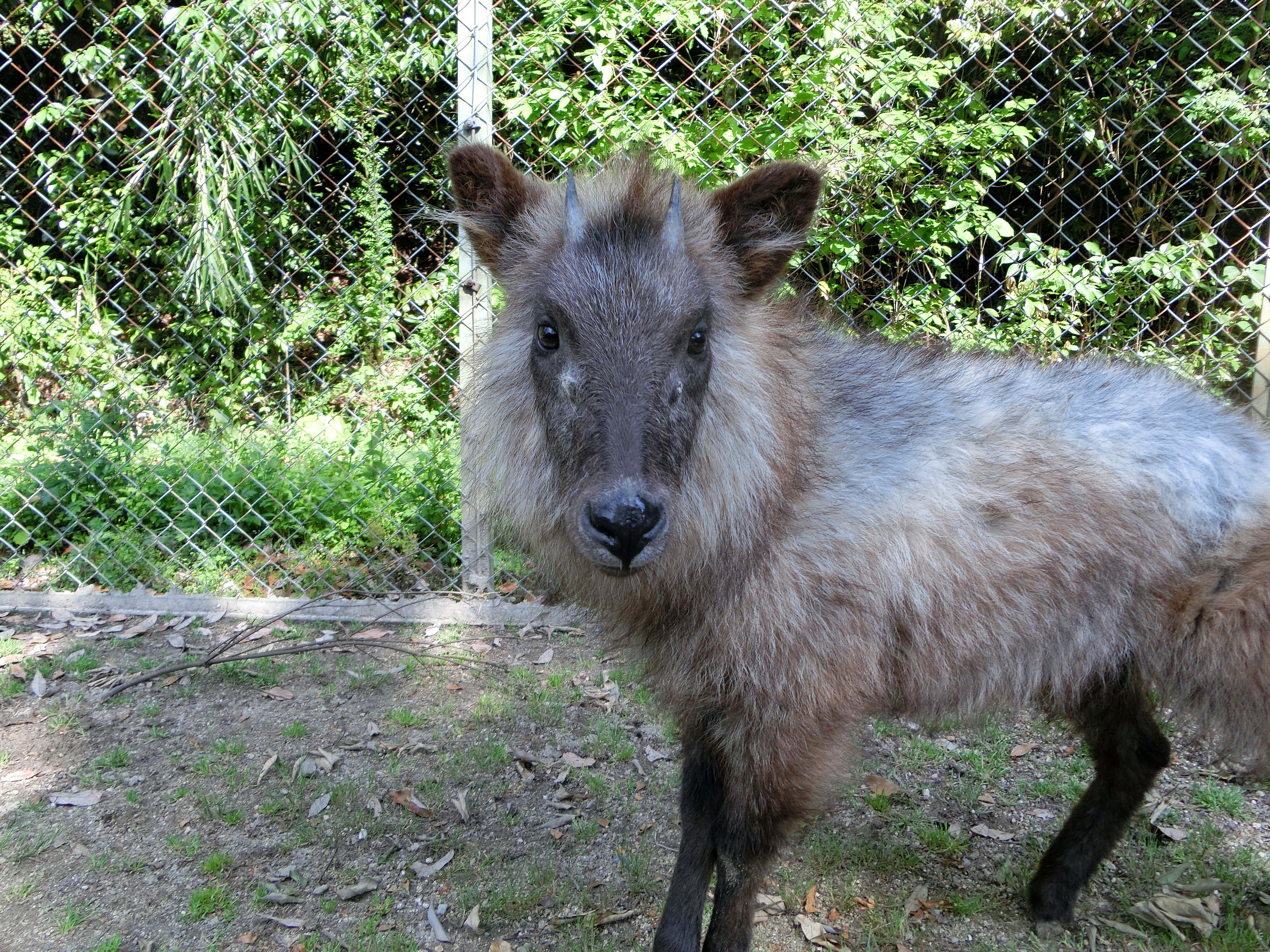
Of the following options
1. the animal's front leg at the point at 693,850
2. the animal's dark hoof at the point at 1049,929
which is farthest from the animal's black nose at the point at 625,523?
the animal's dark hoof at the point at 1049,929

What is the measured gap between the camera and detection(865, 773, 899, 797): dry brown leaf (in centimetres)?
342

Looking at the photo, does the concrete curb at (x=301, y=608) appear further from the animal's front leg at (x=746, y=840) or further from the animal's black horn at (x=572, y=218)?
the animal's black horn at (x=572, y=218)

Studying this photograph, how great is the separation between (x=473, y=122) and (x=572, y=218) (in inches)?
78.9

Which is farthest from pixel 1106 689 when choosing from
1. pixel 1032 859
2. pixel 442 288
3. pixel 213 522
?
pixel 213 522

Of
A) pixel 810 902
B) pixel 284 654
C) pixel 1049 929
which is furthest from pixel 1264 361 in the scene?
pixel 284 654

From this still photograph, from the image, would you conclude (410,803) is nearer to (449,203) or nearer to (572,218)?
(572,218)

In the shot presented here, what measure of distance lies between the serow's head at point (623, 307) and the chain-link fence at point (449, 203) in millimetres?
1381

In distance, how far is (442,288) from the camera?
493cm

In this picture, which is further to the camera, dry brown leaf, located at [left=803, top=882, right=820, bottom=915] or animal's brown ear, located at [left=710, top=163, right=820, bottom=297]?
dry brown leaf, located at [left=803, top=882, right=820, bottom=915]

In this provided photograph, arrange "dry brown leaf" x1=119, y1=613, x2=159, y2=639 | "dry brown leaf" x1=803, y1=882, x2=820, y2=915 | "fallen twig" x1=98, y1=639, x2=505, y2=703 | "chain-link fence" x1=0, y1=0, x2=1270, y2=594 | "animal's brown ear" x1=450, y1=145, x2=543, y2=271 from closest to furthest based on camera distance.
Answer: "animal's brown ear" x1=450, y1=145, x2=543, y2=271
"dry brown leaf" x1=803, y1=882, x2=820, y2=915
"fallen twig" x1=98, y1=639, x2=505, y2=703
"dry brown leaf" x1=119, y1=613, x2=159, y2=639
"chain-link fence" x1=0, y1=0, x2=1270, y2=594

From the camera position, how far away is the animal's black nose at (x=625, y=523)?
190 cm

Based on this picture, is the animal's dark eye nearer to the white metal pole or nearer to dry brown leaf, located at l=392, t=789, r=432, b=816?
dry brown leaf, located at l=392, t=789, r=432, b=816

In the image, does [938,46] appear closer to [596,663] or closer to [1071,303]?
[1071,303]

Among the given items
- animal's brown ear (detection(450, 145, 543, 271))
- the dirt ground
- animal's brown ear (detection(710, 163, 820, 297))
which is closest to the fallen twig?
the dirt ground
